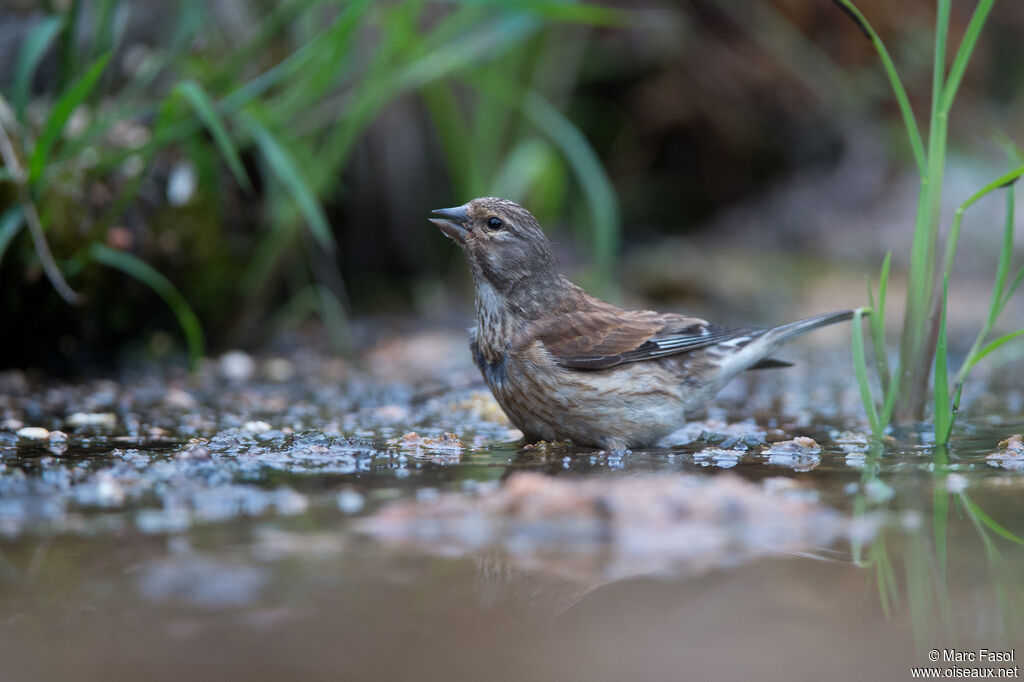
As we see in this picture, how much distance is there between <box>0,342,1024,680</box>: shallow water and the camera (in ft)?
5.22

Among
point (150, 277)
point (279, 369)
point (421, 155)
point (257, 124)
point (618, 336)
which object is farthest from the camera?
point (421, 155)

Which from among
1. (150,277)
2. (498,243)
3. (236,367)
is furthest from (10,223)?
(498,243)

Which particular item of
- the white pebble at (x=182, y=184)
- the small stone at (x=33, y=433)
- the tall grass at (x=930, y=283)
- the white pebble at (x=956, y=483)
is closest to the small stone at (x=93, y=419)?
the small stone at (x=33, y=433)

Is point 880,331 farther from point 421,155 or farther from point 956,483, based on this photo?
point 421,155

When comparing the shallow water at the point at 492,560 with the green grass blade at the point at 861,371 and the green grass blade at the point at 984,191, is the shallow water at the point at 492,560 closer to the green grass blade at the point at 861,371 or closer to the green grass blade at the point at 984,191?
the green grass blade at the point at 861,371

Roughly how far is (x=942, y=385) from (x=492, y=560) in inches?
68.8

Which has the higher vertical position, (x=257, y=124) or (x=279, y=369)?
(x=257, y=124)

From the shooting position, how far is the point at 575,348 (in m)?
3.63

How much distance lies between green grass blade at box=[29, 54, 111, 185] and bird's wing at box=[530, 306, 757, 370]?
5.92 ft

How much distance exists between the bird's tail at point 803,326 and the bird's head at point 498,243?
0.91 meters

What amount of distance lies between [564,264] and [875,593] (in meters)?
6.76

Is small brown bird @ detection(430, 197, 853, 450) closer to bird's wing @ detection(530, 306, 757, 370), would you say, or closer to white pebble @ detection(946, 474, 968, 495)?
bird's wing @ detection(530, 306, 757, 370)

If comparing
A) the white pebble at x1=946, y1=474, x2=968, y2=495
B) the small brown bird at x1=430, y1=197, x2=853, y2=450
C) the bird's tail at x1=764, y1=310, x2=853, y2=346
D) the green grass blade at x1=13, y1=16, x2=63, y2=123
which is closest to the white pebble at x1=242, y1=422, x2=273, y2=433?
the small brown bird at x1=430, y1=197, x2=853, y2=450

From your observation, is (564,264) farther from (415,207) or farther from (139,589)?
(139,589)
